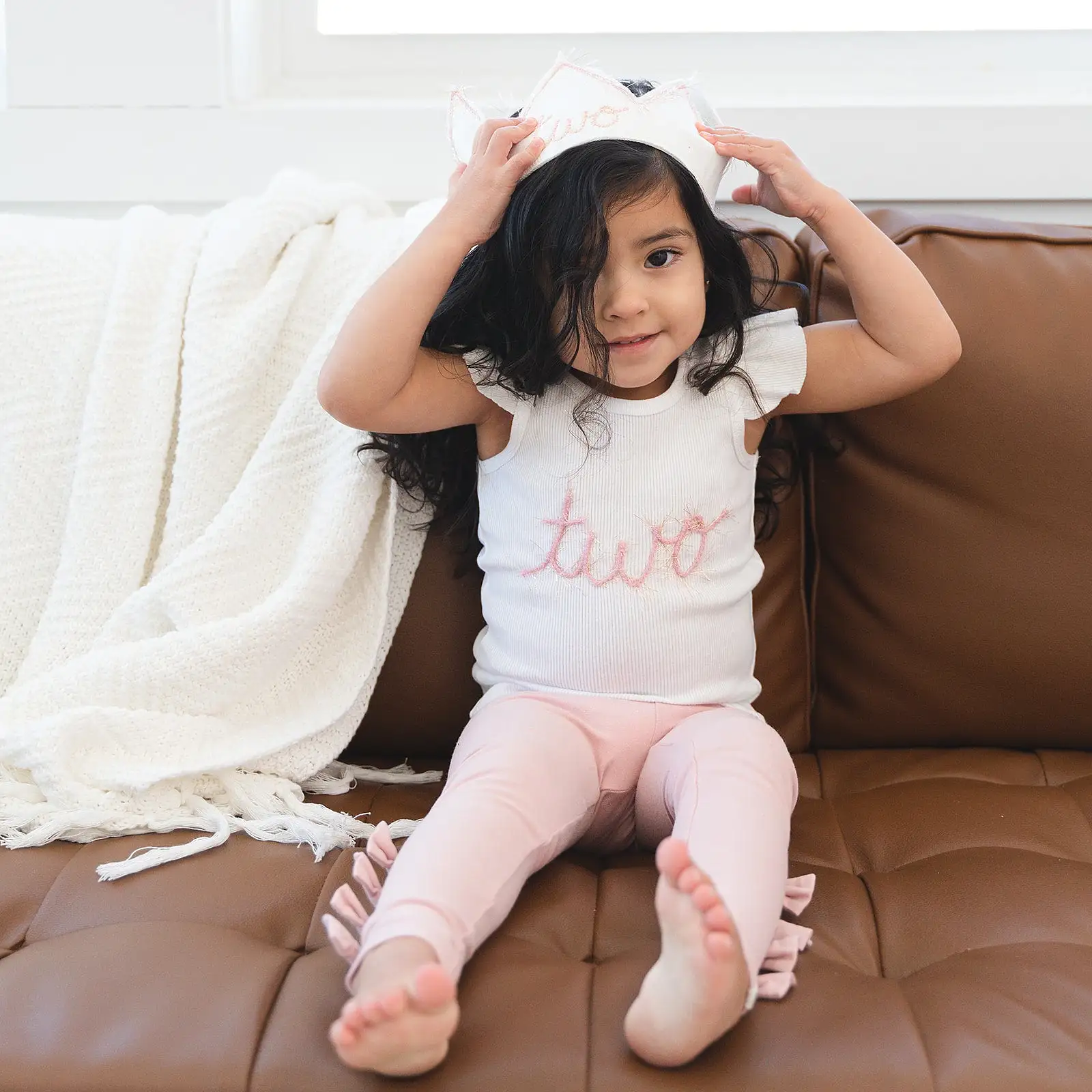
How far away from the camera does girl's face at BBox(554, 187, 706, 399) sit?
929mm

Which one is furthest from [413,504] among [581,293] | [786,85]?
[786,85]

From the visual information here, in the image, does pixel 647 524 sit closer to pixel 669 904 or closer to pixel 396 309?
pixel 396 309

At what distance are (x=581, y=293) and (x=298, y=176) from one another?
453 millimetres

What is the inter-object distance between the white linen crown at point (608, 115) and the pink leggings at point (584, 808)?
47 cm

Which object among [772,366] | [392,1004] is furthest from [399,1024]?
[772,366]

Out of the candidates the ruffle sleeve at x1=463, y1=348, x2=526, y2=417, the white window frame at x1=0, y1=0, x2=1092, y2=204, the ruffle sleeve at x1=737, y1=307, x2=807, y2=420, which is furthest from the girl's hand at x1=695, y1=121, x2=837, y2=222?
the white window frame at x1=0, y1=0, x2=1092, y2=204

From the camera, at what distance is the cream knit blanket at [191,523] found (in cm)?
101

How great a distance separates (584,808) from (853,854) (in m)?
0.24

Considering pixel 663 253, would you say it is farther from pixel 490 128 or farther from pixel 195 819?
pixel 195 819

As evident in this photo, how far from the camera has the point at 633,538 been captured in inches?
39.9

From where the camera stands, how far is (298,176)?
3.98 feet

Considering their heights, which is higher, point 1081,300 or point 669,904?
point 1081,300

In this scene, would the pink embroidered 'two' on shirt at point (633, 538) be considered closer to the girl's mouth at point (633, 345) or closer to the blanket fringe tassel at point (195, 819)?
the girl's mouth at point (633, 345)

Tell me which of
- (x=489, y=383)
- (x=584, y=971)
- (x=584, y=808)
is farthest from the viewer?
(x=489, y=383)
